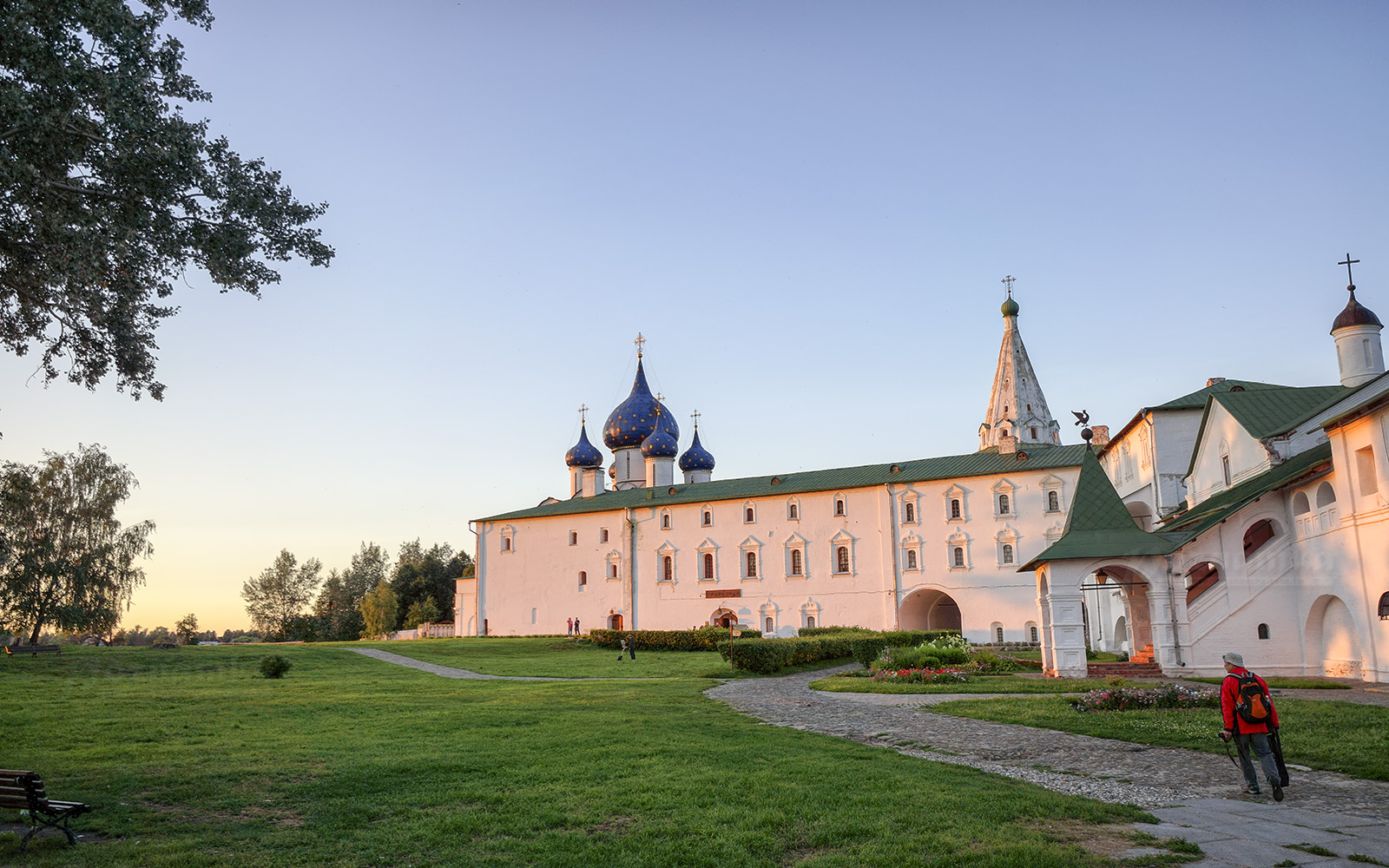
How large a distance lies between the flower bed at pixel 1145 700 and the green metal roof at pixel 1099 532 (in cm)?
588

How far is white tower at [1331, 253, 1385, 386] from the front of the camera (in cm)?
2397

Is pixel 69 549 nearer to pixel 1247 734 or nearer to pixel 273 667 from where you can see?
pixel 273 667

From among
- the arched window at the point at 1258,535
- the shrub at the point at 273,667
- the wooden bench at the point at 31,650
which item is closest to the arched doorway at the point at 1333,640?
the arched window at the point at 1258,535

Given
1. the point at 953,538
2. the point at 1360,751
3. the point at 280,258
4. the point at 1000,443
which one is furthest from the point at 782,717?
the point at 1000,443

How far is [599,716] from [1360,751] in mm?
8708

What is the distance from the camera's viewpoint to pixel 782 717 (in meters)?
13.6

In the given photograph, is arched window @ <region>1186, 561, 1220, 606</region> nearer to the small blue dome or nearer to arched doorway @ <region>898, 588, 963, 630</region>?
arched doorway @ <region>898, 588, 963, 630</region>

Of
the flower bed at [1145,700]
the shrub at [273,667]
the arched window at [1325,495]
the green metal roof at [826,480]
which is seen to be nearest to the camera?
the flower bed at [1145,700]

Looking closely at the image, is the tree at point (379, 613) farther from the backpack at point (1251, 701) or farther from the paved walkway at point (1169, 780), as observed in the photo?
the backpack at point (1251, 701)

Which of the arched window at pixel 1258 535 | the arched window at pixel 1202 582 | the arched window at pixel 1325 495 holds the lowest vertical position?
the arched window at pixel 1202 582

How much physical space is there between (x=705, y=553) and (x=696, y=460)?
8.89m

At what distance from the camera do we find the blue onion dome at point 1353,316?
24125mm

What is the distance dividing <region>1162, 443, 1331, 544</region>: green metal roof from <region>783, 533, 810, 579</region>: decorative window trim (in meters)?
20.8

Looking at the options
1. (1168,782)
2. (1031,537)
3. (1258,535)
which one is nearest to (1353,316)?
(1258,535)
